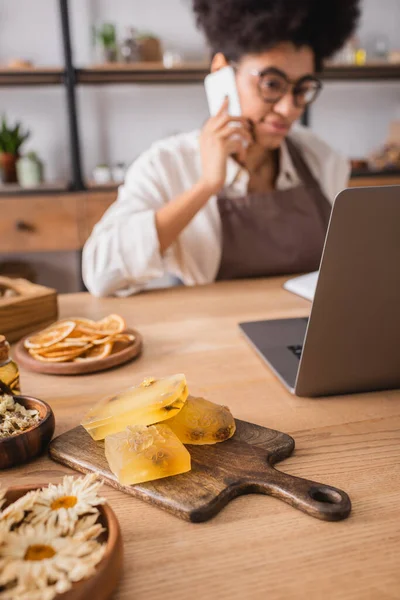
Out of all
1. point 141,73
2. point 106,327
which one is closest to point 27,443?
point 106,327

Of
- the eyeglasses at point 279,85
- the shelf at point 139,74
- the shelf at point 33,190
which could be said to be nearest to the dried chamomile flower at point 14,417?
the eyeglasses at point 279,85

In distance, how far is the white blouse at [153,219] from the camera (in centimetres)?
132

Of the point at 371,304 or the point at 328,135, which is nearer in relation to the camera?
the point at 371,304

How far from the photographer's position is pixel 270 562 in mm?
420

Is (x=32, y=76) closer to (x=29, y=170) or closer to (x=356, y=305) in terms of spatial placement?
(x=29, y=170)

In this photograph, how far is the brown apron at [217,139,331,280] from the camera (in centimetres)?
154

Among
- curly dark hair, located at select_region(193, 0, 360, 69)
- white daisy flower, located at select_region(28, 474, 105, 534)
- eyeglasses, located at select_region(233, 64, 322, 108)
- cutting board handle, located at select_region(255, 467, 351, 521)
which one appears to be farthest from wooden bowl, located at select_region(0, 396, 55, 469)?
curly dark hair, located at select_region(193, 0, 360, 69)

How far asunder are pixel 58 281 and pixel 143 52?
1.39 meters

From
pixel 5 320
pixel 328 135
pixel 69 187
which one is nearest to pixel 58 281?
pixel 69 187

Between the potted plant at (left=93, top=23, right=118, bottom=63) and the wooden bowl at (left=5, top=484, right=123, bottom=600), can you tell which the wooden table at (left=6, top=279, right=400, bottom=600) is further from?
the potted plant at (left=93, top=23, right=118, bottom=63)

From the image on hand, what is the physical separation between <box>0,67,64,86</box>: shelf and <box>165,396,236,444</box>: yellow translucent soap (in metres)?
2.58

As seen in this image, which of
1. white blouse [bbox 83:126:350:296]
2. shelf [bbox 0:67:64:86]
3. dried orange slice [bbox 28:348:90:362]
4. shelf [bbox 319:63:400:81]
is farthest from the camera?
shelf [bbox 319:63:400:81]

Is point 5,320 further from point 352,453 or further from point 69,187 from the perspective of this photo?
point 69,187

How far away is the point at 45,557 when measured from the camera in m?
0.37
